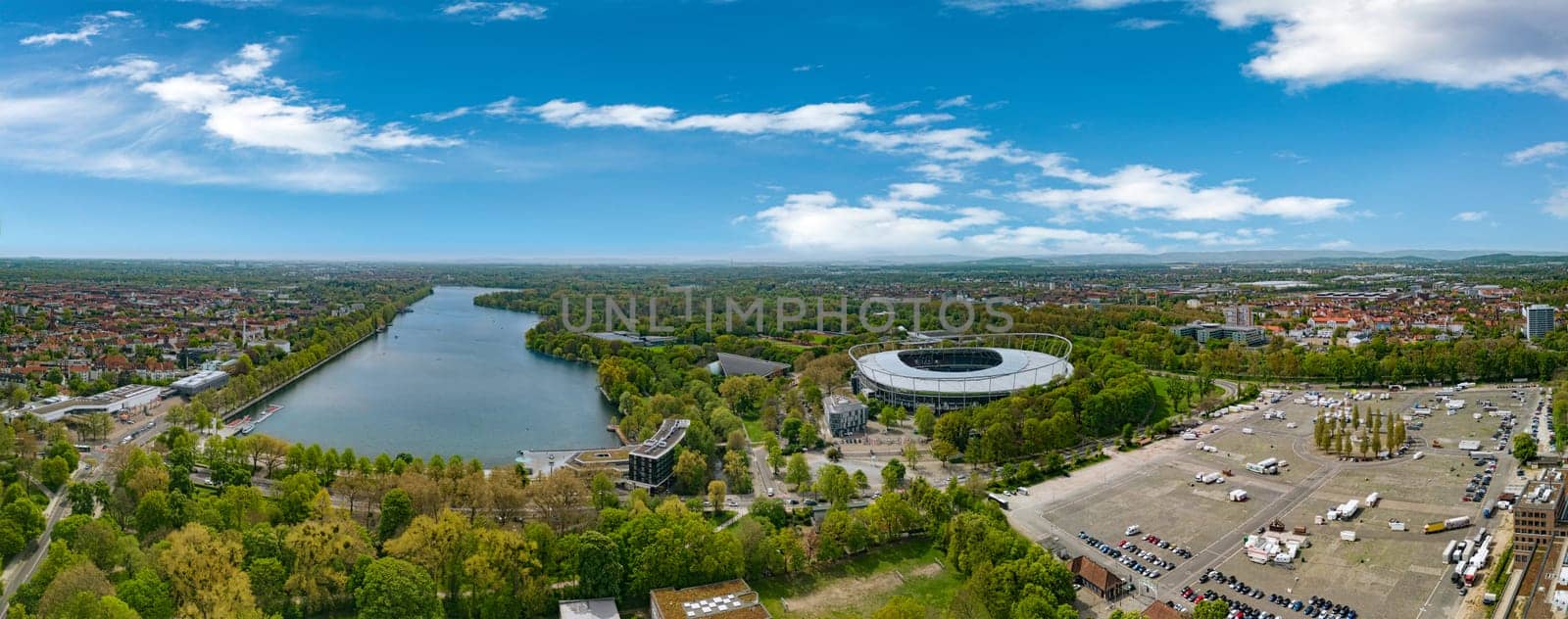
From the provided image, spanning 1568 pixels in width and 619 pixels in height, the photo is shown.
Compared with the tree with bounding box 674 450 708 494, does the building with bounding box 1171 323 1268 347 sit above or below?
above

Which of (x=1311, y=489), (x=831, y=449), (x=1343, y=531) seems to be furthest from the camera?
(x=831, y=449)

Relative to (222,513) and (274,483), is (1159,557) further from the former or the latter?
(274,483)

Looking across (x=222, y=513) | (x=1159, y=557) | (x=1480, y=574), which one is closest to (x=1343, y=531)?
(x=1480, y=574)

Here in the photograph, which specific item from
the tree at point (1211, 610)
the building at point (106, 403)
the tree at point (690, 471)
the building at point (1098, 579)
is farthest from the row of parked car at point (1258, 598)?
the building at point (106, 403)

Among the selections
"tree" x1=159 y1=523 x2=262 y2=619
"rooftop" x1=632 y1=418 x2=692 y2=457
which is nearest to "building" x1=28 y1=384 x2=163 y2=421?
"tree" x1=159 y1=523 x2=262 y2=619

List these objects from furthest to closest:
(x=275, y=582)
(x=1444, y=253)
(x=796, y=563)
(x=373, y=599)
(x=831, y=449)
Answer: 1. (x=1444, y=253)
2. (x=831, y=449)
3. (x=796, y=563)
4. (x=275, y=582)
5. (x=373, y=599)

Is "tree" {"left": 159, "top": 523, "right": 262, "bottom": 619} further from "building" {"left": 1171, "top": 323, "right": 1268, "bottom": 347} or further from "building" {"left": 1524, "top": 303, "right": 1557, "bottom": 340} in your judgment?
"building" {"left": 1524, "top": 303, "right": 1557, "bottom": 340}

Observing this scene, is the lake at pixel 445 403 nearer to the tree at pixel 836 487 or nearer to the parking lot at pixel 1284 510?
the tree at pixel 836 487
